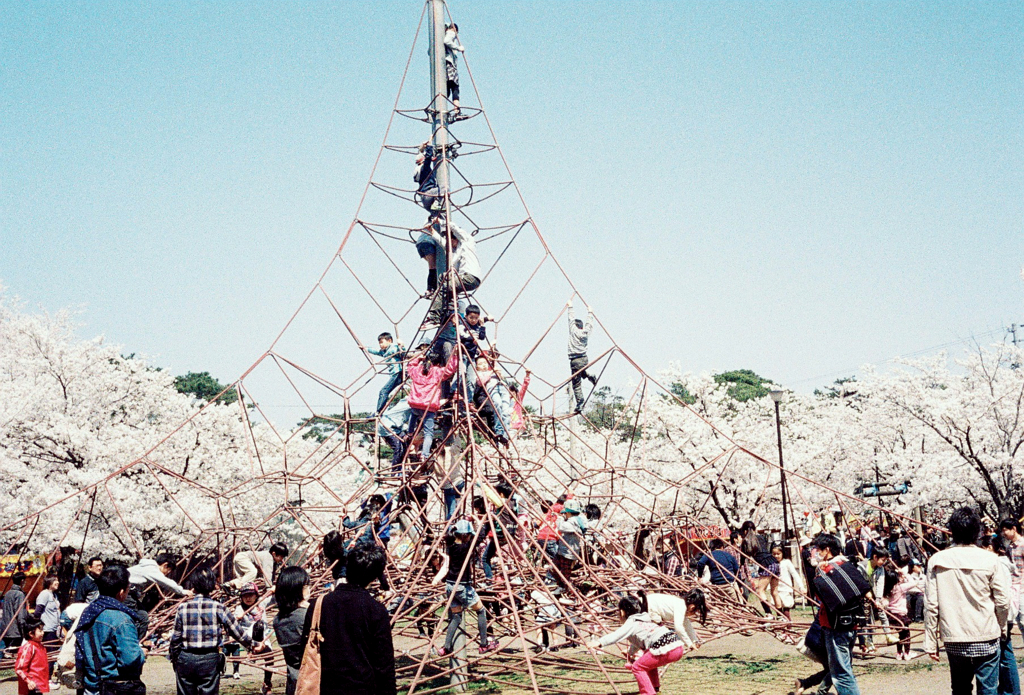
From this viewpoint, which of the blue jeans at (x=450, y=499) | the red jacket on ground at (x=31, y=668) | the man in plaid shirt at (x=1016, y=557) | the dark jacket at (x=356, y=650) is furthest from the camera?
the blue jeans at (x=450, y=499)

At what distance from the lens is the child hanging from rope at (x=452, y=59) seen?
12359 mm

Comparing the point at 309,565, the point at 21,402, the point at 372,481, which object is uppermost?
the point at 21,402

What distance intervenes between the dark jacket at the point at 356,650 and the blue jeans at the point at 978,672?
3.38 m

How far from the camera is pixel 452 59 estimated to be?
12477 millimetres

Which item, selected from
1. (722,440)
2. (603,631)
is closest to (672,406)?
(722,440)

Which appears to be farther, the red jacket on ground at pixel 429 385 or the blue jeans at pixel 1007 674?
the red jacket on ground at pixel 429 385

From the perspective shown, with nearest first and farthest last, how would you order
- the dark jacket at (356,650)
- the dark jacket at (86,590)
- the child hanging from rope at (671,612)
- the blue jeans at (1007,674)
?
the dark jacket at (356,650) < the blue jeans at (1007,674) < the child hanging from rope at (671,612) < the dark jacket at (86,590)

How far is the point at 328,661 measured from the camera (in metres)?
4.51

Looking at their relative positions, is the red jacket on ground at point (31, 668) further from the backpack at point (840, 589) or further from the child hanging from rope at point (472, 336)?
the backpack at point (840, 589)

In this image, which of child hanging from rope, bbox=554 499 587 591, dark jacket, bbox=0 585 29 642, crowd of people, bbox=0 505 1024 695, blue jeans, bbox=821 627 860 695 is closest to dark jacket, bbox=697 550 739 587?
crowd of people, bbox=0 505 1024 695

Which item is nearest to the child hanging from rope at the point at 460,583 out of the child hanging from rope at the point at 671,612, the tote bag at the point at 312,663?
the child hanging from rope at the point at 671,612

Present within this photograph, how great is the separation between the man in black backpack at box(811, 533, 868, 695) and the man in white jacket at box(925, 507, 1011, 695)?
1.00 m

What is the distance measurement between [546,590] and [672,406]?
27.6 metres

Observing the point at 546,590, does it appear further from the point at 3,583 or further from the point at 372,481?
the point at 3,583
